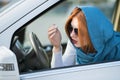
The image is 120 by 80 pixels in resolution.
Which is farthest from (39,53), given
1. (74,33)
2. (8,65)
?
(8,65)

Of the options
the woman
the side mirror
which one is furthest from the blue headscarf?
the side mirror

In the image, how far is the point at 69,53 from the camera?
126 inches

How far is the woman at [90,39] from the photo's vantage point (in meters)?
2.79

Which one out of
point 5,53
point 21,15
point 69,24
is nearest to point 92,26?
point 69,24

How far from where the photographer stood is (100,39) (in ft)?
9.18

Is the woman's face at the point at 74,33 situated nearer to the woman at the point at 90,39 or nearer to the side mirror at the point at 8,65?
the woman at the point at 90,39

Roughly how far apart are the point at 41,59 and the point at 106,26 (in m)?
0.48

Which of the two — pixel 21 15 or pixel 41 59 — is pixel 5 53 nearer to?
pixel 21 15

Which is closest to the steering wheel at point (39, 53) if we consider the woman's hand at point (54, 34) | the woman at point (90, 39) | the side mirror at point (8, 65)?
the woman at point (90, 39)

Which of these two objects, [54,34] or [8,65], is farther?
[54,34]

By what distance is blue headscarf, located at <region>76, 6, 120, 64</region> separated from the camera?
2793mm

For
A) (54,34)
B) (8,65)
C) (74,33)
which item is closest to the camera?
(8,65)

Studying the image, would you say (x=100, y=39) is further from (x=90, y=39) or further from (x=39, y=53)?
(x=39, y=53)

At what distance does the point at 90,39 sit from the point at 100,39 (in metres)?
0.06
